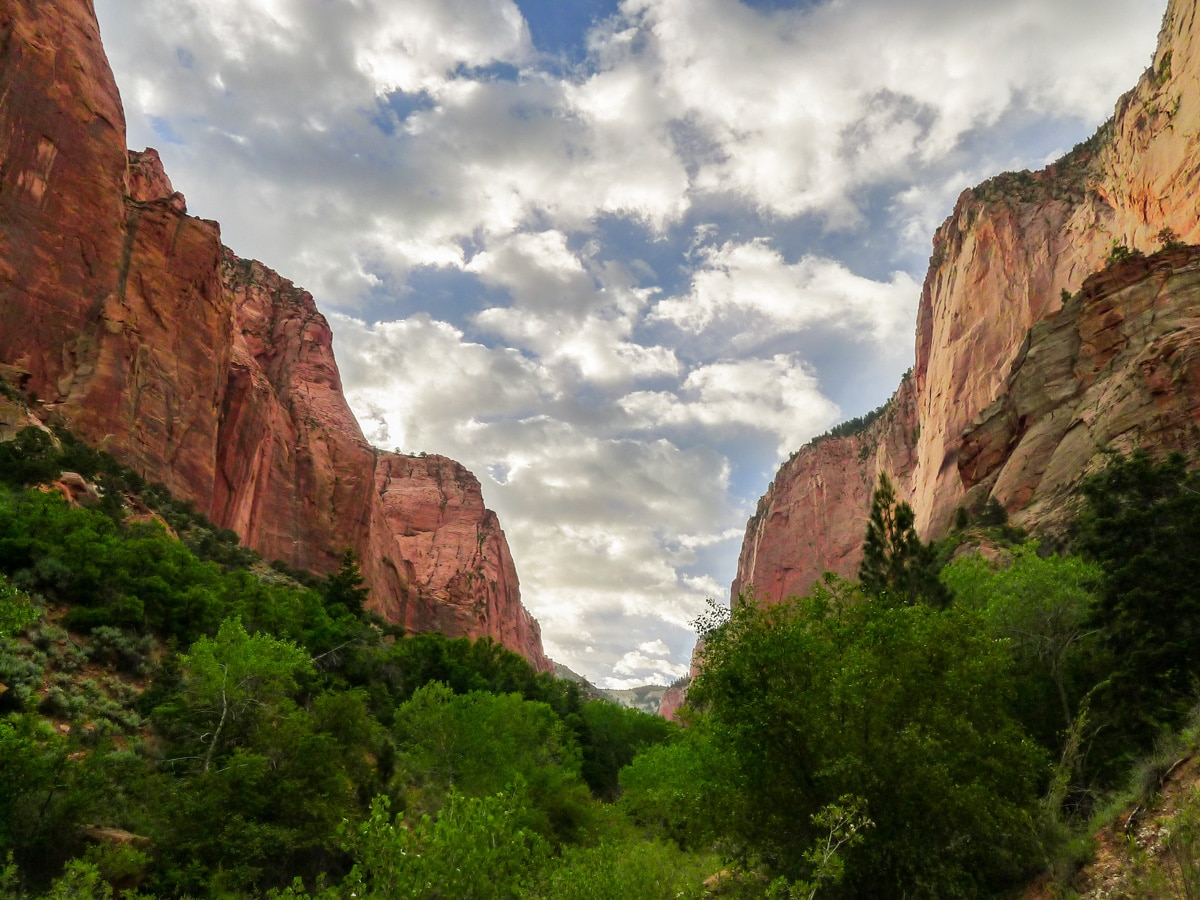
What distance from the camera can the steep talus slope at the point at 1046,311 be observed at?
45812 millimetres

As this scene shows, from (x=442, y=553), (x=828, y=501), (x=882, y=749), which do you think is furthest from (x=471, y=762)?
(x=828, y=501)

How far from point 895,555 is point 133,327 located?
185 feet

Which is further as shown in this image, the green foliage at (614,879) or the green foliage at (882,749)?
the green foliage at (882,749)

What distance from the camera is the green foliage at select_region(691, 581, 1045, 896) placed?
12.6 m

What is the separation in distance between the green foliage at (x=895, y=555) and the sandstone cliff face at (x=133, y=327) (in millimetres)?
50178

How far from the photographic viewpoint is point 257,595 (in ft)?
117

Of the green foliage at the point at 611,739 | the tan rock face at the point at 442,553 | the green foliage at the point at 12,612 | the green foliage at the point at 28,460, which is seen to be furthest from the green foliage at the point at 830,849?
the tan rock face at the point at 442,553

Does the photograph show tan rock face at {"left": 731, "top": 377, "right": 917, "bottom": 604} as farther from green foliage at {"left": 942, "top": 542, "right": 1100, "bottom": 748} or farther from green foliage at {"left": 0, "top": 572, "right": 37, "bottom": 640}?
green foliage at {"left": 0, "top": 572, "right": 37, "bottom": 640}

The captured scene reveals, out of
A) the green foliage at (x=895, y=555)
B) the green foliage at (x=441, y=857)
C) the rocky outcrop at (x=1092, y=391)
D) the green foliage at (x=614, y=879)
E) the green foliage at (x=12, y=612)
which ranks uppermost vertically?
the rocky outcrop at (x=1092, y=391)

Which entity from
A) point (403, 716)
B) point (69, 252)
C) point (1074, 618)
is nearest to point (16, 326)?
point (69, 252)

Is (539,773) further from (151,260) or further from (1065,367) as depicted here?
(151,260)

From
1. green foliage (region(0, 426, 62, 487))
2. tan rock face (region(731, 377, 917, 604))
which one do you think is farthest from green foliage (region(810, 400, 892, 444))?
green foliage (region(0, 426, 62, 487))

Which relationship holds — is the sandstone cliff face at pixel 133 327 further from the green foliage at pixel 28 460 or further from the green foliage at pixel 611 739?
the green foliage at pixel 611 739

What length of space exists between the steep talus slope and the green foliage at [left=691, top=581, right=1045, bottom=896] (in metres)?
33.9
